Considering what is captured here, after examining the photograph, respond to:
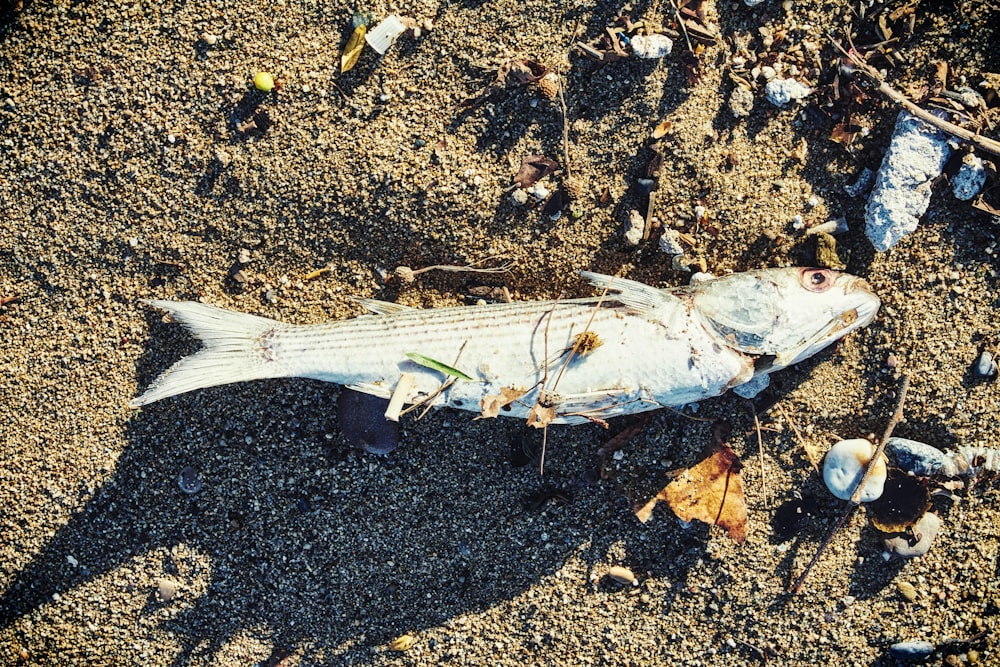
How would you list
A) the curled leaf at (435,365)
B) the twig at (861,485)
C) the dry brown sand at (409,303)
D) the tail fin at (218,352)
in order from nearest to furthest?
the curled leaf at (435,365)
the tail fin at (218,352)
the dry brown sand at (409,303)
the twig at (861,485)

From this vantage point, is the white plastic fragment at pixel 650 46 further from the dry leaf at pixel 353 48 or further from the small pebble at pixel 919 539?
the small pebble at pixel 919 539

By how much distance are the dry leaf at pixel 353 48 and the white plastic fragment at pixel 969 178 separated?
152 inches

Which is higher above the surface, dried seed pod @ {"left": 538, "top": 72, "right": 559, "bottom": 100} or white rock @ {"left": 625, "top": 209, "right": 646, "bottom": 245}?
dried seed pod @ {"left": 538, "top": 72, "right": 559, "bottom": 100}

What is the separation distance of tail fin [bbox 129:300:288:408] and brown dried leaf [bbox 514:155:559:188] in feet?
5.91

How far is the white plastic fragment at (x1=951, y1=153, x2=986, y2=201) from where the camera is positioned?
11.7ft

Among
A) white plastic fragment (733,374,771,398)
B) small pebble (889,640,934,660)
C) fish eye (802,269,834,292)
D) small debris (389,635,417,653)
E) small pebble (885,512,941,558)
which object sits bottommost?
small debris (389,635,417,653)

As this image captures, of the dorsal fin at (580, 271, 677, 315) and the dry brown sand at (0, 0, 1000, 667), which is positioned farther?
the dry brown sand at (0, 0, 1000, 667)

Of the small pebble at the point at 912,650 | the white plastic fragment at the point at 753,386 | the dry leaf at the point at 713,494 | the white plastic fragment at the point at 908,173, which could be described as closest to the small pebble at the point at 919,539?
the small pebble at the point at 912,650

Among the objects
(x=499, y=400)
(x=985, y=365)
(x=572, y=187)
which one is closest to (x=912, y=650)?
(x=985, y=365)

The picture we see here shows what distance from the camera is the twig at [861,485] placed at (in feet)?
12.3

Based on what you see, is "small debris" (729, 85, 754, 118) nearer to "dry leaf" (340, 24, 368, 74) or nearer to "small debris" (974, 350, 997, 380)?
"small debris" (974, 350, 997, 380)

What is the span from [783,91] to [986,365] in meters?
2.21

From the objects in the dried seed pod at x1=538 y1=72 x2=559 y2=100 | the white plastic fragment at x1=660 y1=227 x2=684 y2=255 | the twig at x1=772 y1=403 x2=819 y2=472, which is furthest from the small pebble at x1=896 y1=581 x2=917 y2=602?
the dried seed pod at x1=538 y1=72 x2=559 y2=100

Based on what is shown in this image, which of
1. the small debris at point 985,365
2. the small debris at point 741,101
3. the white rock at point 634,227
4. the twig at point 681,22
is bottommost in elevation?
the small debris at point 985,365
